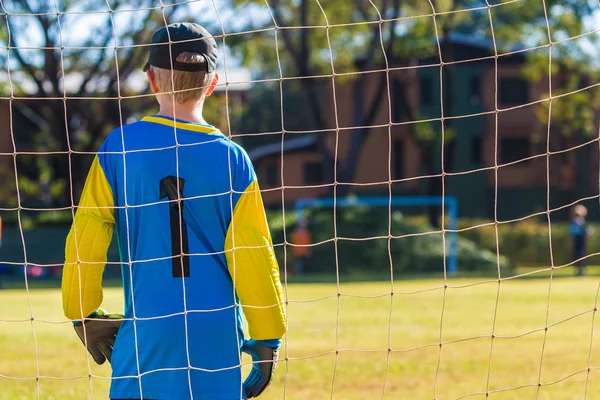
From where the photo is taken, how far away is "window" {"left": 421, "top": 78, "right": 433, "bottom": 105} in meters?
41.5

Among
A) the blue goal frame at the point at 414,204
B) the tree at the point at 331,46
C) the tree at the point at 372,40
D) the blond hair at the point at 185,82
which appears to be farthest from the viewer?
the tree at the point at 372,40

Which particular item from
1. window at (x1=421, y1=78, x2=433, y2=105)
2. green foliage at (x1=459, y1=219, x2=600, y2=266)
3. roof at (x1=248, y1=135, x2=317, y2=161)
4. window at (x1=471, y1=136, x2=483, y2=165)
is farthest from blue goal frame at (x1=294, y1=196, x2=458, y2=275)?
roof at (x1=248, y1=135, x2=317, y2=161)

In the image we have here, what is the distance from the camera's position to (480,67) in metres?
41.8

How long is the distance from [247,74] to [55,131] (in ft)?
44.5

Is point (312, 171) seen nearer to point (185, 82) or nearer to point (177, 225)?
point (185, 82)

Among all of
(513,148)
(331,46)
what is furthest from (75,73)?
(513,148)

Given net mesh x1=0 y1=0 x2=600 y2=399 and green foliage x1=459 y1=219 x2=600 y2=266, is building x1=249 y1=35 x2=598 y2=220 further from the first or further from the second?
green foliage x1=459 y1=219 x2=600 y2=266

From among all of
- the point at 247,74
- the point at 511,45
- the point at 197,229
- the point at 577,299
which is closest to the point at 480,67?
the point at 511,45

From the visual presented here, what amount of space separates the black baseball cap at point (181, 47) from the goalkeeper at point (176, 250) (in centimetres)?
2

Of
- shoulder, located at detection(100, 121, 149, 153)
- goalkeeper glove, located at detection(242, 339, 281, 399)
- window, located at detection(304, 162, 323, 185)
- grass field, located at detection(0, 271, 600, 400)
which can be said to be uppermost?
shoulder, located at detection(100, 121, 149, 153)

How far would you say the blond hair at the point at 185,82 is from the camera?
11.1ft

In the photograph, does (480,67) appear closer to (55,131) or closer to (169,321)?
(55,131)

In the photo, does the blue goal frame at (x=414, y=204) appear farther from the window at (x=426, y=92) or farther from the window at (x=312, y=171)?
the window at (x=312, y=171)

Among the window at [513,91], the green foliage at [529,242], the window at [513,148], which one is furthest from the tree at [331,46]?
the window at [513,148]
